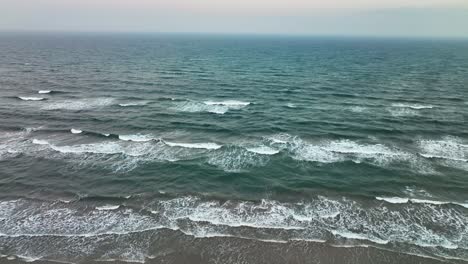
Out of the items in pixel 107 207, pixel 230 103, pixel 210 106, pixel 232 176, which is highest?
pixel 230 103

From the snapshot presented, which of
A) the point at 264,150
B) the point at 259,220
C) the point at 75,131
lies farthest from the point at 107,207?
the point at 75,131

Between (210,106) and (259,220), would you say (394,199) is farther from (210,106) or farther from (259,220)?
(210,106)

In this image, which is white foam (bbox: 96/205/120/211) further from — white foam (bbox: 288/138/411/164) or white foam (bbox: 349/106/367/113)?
white foam (bbox: 349/106/367/113)

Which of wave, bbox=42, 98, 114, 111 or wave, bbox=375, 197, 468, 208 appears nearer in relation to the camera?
wave, bbox=375, 197, 468, 208

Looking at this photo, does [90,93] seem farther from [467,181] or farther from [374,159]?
[467,181]

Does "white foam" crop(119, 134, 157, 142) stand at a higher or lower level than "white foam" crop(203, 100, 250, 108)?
lower

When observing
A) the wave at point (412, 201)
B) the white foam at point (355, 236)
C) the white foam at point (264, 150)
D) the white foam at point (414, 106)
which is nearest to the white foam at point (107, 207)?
the white foam at point (264, 150)

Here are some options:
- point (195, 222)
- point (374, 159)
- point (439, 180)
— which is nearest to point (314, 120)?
point (374, 159)

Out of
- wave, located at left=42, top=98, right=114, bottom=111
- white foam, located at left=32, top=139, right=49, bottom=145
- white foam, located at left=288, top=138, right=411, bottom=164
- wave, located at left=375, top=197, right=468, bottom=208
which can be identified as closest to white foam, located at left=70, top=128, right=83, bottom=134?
white foam, located at left=32, top=139, right=49, bottom=145

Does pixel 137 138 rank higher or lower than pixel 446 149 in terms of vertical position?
lower
